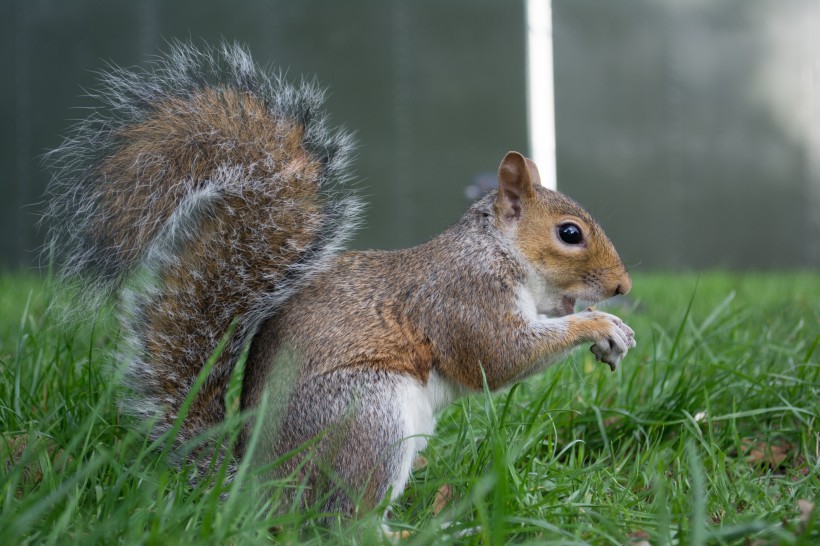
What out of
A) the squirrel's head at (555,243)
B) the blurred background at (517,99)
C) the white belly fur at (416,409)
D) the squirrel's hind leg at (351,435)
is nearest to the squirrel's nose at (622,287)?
the squirrel's head at (555,243)

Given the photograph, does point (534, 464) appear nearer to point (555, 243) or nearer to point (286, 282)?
point (555, 243)

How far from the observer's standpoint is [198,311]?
1.38m

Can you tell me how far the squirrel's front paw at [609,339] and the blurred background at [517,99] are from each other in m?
3.62

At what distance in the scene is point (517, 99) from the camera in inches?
227

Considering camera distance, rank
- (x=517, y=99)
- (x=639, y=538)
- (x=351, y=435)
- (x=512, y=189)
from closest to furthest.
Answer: (x=639, y=538) < (x=351, y=435) < (x=512, y=189) < (x=517, y=99)

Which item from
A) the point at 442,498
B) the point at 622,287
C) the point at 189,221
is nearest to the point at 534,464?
the point at 442,498

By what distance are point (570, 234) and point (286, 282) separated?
0.61 metres

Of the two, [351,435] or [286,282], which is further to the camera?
[286,282]

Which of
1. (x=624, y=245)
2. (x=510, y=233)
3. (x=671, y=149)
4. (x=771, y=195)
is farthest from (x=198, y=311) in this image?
(x=771, y=195)

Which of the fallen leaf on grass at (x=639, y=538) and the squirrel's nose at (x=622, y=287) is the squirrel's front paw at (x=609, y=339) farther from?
the fallen leaf on grass at (x=639, y=538)

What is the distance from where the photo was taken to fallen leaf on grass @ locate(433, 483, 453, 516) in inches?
51.2

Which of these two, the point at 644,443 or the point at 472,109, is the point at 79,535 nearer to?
the point at 644,443

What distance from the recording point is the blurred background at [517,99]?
5.48 meters

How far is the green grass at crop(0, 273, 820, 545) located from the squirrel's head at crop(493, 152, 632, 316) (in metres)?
0.19
